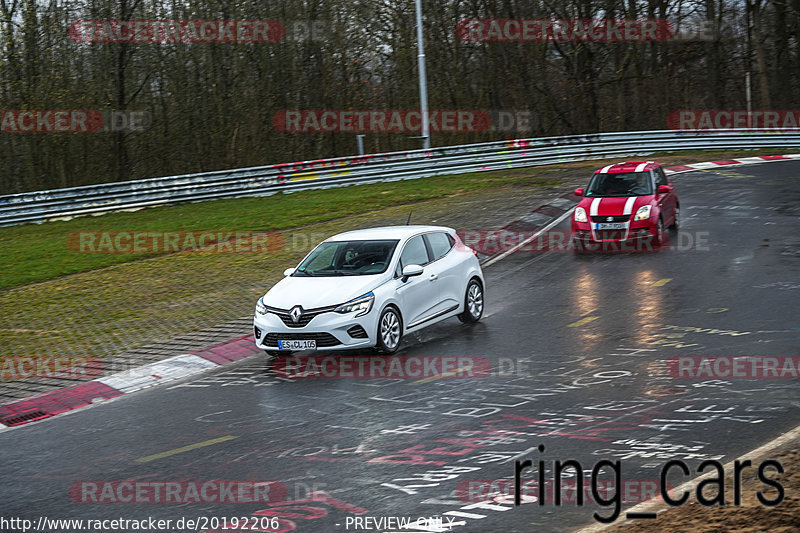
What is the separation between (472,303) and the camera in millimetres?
13984

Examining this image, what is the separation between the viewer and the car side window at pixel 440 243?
13626 millimetres

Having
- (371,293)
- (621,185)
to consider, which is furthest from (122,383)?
(621,185)

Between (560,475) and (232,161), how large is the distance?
32.4 metres

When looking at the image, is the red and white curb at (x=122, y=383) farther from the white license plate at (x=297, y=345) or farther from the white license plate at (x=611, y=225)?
the white license plate at (x=611, y=225)

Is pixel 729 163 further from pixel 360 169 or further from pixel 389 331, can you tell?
pixel 389 331

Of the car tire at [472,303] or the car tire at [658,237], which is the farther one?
the car tire at [658,237]

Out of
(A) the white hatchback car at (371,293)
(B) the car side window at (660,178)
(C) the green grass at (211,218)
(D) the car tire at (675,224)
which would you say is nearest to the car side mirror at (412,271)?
(A) the white hatchback car at (371,293)

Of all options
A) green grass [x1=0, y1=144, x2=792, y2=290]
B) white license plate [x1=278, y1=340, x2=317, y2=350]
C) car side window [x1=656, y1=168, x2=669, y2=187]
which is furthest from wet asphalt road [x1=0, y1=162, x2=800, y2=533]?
green grass [x1=0, y1=144, x2=792, y2=290]

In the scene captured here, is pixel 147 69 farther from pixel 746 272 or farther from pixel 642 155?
pixel 746 272

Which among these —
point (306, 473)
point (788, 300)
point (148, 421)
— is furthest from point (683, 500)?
point (788, 300)

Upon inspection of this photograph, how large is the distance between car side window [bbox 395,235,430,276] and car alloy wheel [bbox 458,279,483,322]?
1036mm

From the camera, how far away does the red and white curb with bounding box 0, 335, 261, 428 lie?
1070 centimetres

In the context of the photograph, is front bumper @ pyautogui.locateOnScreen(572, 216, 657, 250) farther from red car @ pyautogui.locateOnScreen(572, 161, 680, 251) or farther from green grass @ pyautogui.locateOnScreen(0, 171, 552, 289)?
green grass @ pyautogui.locateOnScreen(0, 171, 552, 289)

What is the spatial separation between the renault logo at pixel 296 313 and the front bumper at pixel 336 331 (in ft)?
0.39
